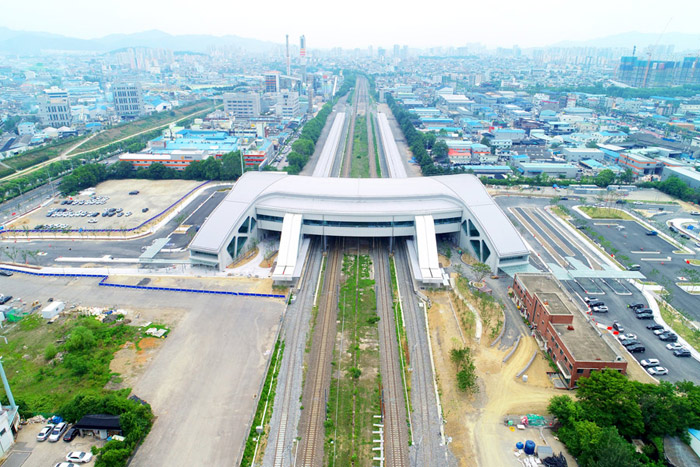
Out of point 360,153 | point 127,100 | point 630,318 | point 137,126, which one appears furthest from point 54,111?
point 630,318

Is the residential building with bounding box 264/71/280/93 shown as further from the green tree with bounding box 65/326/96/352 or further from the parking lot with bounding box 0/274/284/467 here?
the green tree with bounding box 65/326/96/352

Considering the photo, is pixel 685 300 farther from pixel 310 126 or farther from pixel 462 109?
pixel 462 109

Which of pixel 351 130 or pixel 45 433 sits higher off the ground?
pixel 351 130

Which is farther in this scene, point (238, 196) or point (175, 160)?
point (175, 160)

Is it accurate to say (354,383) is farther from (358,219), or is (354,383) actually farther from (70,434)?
(358,219)

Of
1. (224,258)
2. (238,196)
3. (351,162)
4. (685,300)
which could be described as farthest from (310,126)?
(685,300)

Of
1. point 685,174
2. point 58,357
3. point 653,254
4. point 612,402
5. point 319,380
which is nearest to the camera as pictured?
point 612,402
